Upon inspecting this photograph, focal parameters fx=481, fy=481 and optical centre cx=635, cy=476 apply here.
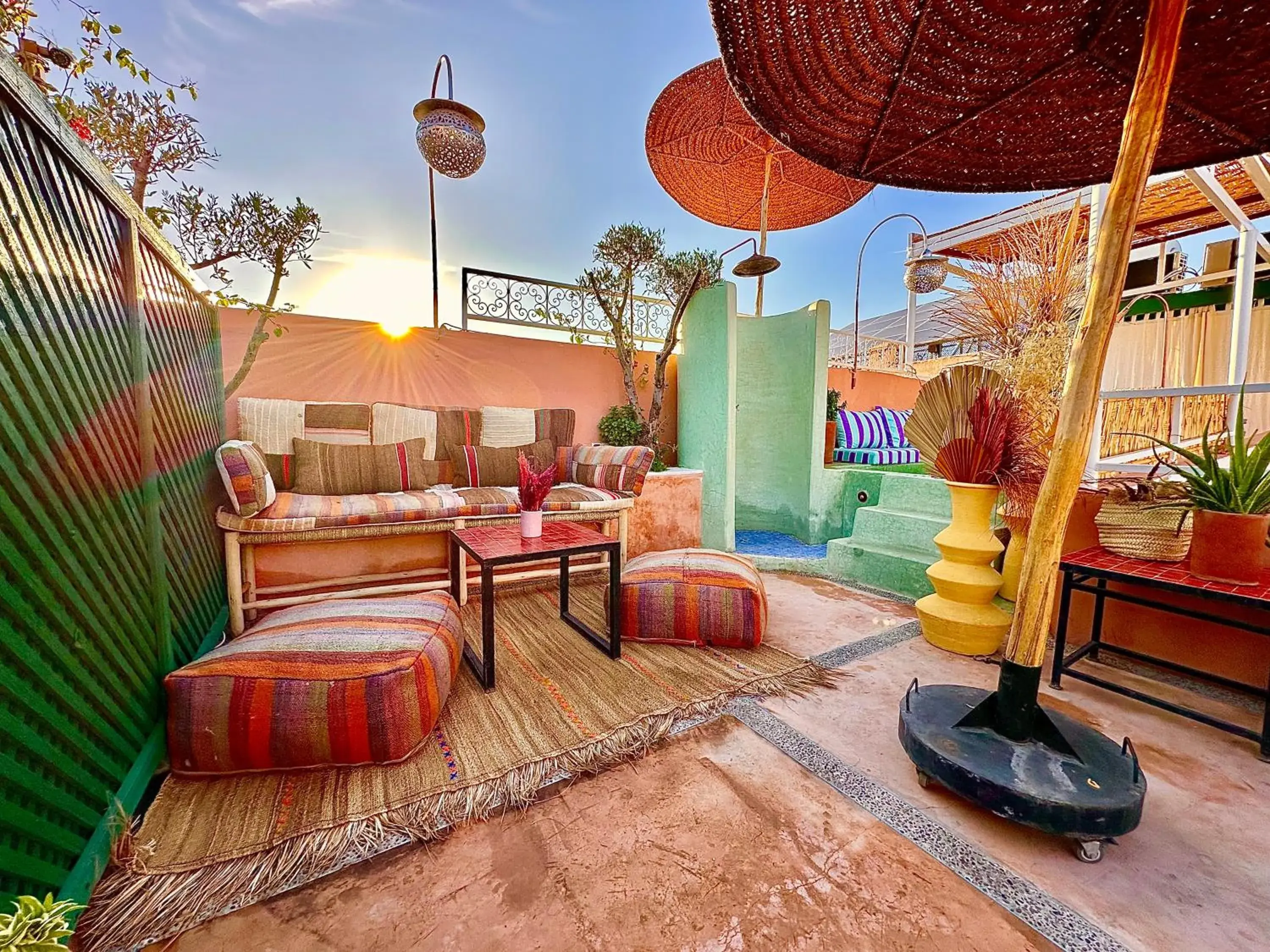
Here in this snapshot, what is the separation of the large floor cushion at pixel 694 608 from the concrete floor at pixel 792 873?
2.52ft

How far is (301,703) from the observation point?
147cm

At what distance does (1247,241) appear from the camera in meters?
3.36

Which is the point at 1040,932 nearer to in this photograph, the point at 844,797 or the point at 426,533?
the point at 844,797

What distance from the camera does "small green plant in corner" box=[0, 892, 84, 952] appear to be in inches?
18.4

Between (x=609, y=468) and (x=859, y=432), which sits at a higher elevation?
(x=859, y=432)

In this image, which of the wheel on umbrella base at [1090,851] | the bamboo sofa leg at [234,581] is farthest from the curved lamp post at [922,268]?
the bamboo sofa leg at [234,581]

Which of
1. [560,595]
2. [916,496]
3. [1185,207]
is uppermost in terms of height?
[1185,207]

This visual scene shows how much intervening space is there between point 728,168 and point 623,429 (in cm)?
379

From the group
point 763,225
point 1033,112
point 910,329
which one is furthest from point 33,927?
point 910,329

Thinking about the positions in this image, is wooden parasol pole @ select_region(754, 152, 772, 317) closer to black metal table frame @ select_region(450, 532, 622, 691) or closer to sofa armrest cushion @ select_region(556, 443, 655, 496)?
sofa armrest cushion @ select_region(556, 443, 655, 496)

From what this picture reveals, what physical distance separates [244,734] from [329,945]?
28.8 inches

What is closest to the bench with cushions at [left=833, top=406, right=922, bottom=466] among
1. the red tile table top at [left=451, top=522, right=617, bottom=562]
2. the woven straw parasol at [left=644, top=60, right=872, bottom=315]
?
the woven straw parasol at [left=644, top=60, right=872, bottom=315]

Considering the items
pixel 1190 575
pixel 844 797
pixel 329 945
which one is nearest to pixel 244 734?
pixel 329 945

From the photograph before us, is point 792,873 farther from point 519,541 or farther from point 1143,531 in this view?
point 1143,531
